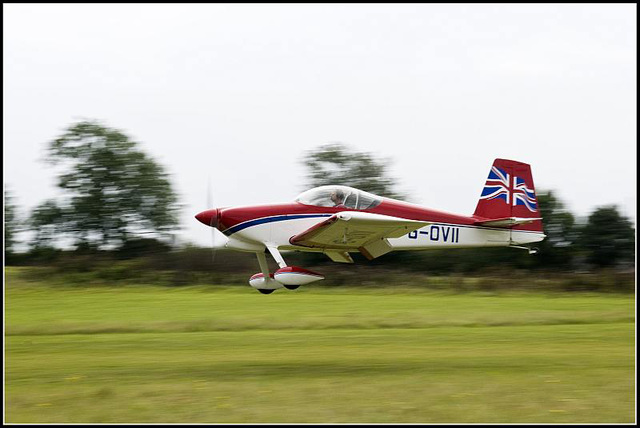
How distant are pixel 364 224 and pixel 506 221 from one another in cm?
299

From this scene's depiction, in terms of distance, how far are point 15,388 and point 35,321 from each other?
13169 mm

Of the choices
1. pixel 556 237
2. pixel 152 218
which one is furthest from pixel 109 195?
pixel 556 237

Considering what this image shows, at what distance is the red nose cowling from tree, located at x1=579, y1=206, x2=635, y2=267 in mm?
26610

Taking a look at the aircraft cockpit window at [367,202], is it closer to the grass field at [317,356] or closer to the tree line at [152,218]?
the grass field at [317,356]

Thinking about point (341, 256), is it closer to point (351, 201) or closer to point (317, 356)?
point (351, 201)

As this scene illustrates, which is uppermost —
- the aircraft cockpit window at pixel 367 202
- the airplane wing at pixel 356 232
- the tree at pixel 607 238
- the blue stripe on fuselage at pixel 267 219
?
the aircraft cockpit window at pixel 367 202

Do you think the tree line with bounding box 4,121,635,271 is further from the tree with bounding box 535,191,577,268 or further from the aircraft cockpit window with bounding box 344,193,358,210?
the aircraft cockpit window with bounding box 344,193,358,210

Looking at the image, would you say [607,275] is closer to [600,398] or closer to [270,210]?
[600,398]

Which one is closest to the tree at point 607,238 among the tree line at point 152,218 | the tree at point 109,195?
the tree line at point 152,218

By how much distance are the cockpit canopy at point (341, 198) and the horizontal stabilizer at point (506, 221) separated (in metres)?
2.06

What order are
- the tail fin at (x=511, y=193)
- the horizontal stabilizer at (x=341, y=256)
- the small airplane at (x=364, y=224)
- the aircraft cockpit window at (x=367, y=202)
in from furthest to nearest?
1. the horizontal stabilizer at (x=341, y=256)
2. the tail fin at (x=511, y=193)
3. the aircraft cockpit window at (x=367, y=202)
4. the small airplane at (x=364, y=224)

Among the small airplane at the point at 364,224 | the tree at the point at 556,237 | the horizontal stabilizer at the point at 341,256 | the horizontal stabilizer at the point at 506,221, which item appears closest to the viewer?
the small airplane at the point at 364,224

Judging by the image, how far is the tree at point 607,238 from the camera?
36.0 meters

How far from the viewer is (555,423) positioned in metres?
11.5
